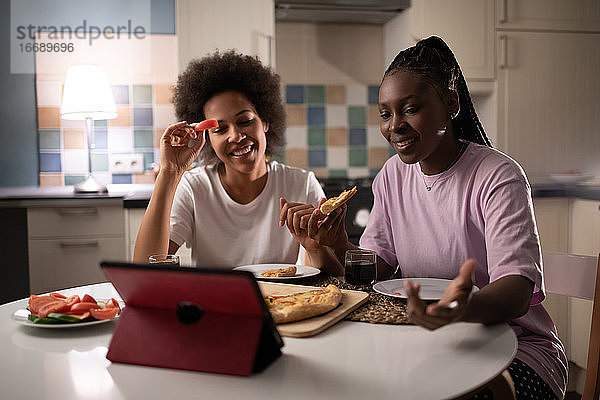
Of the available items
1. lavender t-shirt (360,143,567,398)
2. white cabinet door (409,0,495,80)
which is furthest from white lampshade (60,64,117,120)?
lavender t-shirt (360,143,567,398)

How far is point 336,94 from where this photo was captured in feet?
12.1

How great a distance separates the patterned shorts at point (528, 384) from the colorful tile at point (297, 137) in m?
2.64

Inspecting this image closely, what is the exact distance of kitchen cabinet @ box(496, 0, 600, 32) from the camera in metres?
3.42

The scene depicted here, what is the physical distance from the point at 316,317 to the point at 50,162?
9.11 feet

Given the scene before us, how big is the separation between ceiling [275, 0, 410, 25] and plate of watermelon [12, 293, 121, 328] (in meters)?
2.48

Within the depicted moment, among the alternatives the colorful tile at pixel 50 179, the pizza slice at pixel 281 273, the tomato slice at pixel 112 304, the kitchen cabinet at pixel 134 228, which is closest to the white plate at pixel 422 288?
the pizza slice at pixel 281 273

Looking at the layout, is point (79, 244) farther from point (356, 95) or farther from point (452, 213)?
point (452, 213)

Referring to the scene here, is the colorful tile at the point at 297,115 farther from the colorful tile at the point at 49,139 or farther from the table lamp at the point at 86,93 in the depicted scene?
the colorful tile at the point at 49,139

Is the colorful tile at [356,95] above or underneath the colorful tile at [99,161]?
above

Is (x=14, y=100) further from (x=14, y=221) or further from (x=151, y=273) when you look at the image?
(x=151, y=273)

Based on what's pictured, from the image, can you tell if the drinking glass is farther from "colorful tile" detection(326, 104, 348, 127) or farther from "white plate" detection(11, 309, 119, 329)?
"colorful tile" detection(326, 104, 348, 127)

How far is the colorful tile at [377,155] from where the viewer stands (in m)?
3.73

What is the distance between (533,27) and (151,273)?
10.7 ft

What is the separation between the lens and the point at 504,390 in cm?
89
